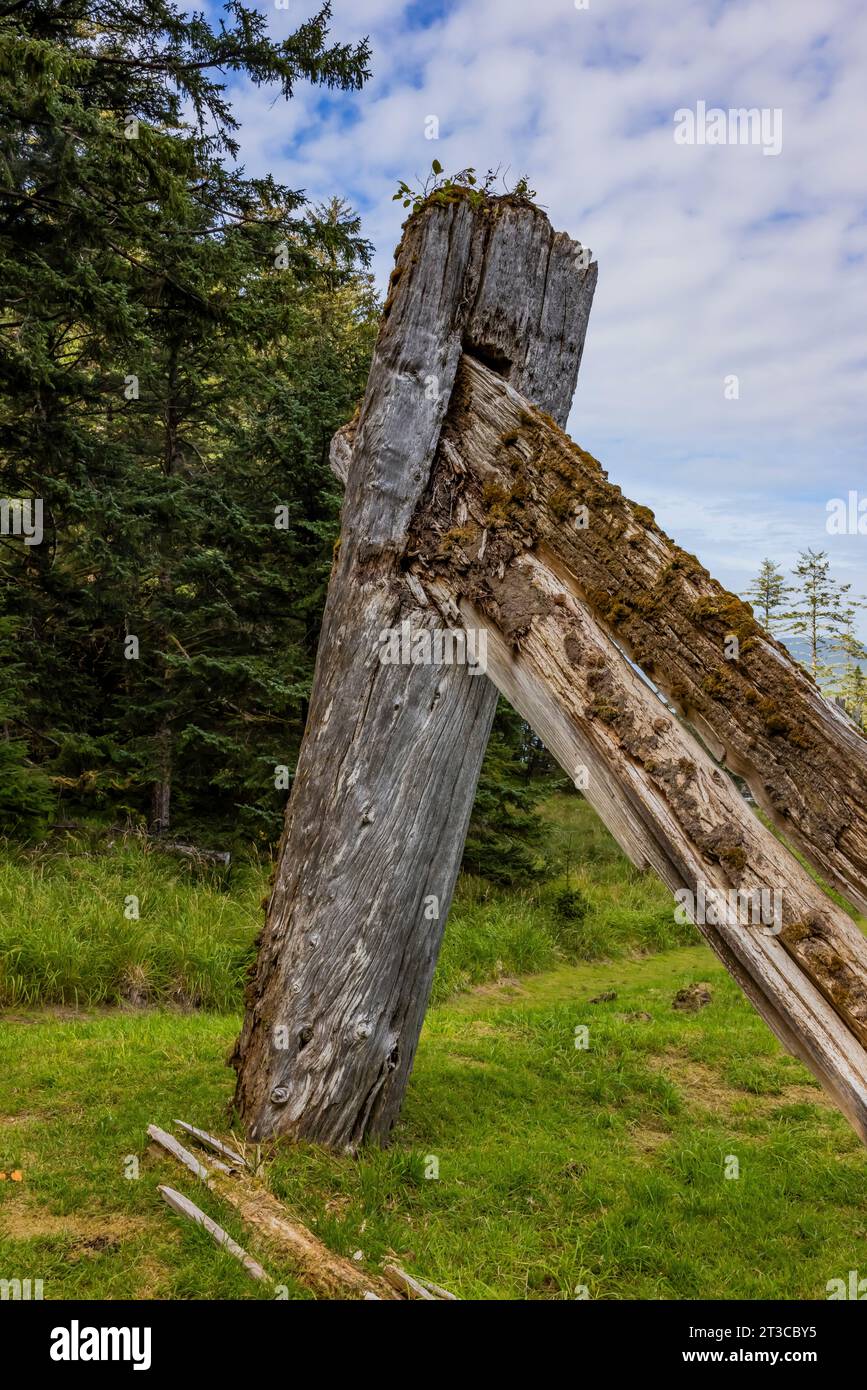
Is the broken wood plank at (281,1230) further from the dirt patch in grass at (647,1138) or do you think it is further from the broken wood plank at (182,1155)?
the dirt patch in grass at (647,1138)

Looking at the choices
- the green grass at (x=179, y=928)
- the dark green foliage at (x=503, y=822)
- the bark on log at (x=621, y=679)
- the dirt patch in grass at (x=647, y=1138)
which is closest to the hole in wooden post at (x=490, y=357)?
the bark on log at (x=621, y=679)

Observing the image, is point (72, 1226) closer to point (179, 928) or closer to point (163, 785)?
point (179, 928)

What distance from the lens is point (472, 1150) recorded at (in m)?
3.89

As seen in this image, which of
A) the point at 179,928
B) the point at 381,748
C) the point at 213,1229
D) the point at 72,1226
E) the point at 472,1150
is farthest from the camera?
the point at 179,928

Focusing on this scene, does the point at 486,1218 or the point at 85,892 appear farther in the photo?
the point at 85,892

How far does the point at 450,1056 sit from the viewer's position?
211 inches

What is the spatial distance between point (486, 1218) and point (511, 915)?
231 inches

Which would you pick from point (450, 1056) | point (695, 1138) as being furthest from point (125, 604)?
point (695, 1138)

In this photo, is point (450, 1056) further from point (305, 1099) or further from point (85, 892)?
point (85, 892)

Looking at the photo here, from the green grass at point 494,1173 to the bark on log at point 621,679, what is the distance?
5.47ft

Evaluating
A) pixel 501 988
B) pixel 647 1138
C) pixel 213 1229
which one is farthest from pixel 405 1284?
pixel 501 988

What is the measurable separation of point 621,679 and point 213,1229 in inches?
92.3

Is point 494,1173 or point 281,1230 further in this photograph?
point 494,1173

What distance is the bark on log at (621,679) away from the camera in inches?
81.3
